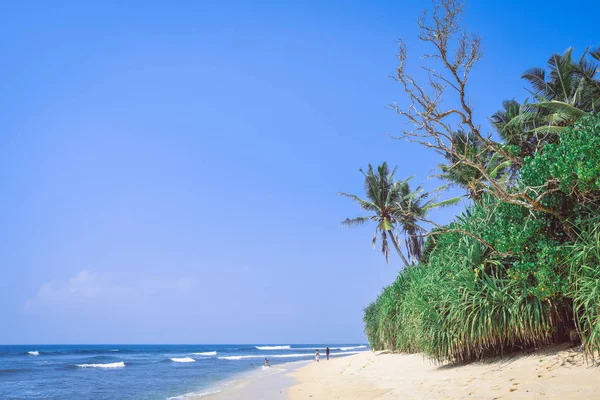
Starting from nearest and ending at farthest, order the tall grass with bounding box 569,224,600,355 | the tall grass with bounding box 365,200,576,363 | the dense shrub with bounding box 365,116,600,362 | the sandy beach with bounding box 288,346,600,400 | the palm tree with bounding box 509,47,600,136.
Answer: the sandy beach with bounding box 288,346,600,400, the tall grass with bounding box 569,224,600,355, the dense shrub with bounding box 365,116,600,362, the tall grass with bounding box 365,200,576,363, the palm tree with bounding box 509,47,600,136

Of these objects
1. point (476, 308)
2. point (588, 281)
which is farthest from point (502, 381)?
point (588, 281)

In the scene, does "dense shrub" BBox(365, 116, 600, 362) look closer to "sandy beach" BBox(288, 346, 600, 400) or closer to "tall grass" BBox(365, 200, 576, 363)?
"tall grass" BBox(365, 200, 576, 363)

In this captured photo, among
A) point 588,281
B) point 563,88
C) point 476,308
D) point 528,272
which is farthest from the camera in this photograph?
point 563,88

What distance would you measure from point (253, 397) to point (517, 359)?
30.8 ft

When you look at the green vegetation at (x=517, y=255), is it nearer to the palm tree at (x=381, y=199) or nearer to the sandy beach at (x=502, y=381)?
the sandy beach at (x=502, y=381)

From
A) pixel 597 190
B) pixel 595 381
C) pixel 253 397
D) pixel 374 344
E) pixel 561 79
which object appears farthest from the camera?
pixel 374 344

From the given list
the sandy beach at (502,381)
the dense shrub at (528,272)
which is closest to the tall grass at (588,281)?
the dense shrub at (528,272)

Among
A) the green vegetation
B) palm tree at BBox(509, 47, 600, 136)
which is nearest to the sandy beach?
the green vegetation

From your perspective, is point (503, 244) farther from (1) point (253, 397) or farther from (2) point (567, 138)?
(1) point (253, 397)

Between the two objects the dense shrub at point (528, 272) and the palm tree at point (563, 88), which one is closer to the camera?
the dense shrub at point (528, 272)

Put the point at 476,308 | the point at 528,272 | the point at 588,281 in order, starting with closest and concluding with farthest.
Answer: the point at 588,281, the point at 528,272, the point at 476,308

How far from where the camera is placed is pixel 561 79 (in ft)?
70.5

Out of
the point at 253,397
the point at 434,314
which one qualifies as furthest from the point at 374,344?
the point at 434,314

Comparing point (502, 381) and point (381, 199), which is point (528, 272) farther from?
point (381, 199)
